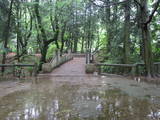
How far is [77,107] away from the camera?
4500mm

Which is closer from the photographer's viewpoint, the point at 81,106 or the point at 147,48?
the point at 81,106

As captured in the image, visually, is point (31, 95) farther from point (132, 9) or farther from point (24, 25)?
point (24, 25)

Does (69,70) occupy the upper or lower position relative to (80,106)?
upper

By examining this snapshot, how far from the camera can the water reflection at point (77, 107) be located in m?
3.83

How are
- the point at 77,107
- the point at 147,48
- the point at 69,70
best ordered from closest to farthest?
the point at 77,107 → the point at 147,48 → the point at 69,70

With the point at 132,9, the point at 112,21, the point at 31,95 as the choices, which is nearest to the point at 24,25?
the point at 112,21

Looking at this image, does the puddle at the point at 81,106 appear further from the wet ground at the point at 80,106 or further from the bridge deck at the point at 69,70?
the bridge deck at the point at 69,70

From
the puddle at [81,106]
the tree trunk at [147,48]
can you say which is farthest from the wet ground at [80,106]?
the tree trunk at [147,48]

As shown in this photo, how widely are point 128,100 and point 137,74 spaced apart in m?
4.96

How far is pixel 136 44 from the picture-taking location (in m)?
13.1

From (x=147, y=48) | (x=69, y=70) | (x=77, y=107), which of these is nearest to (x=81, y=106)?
(x=77, y=107)

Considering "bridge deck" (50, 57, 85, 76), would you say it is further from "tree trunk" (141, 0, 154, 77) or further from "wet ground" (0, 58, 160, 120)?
"wet ground" (0, 58, 160, 120)

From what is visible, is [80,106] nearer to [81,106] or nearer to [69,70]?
[81,106]

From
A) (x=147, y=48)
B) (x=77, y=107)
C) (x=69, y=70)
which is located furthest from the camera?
(x=69, y=70)
